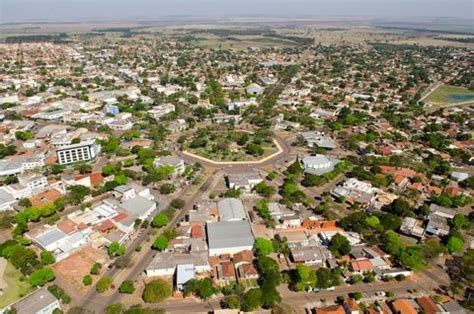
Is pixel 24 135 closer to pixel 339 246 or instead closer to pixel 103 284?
pixel 103 284

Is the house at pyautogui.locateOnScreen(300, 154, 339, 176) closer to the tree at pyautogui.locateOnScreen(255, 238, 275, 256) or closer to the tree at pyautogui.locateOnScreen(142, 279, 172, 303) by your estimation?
the tree at pyautogui.locateOnScreen(255, 238, 275, 256)

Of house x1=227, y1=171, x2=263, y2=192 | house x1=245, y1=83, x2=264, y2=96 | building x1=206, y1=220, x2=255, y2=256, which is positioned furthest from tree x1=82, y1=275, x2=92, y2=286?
house x1=245, y1=83, x2=264, y2=96

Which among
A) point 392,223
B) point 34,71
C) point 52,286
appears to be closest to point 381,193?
point 392,223

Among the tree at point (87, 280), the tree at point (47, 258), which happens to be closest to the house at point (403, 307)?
the tree at point (87, 280)

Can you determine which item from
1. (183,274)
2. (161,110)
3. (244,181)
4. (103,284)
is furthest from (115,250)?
(161,110)

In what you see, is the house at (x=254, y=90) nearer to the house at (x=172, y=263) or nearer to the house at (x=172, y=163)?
the house at (x=172, y=163)

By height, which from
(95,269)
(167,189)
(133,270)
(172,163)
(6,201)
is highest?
(172,163)

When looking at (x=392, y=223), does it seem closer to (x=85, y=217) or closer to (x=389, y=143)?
(x=389, y=143)
